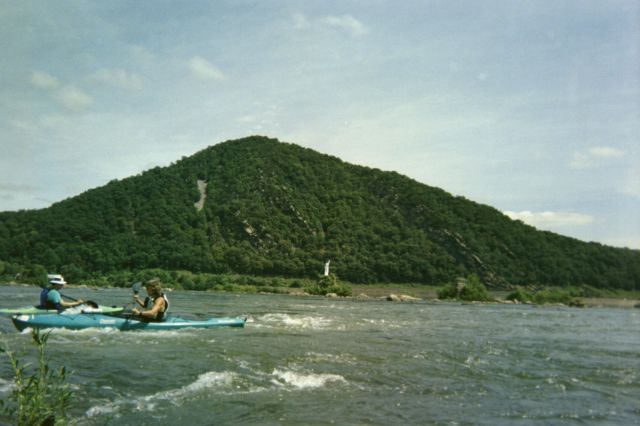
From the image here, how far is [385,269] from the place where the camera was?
11400 cm

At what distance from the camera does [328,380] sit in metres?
10.9

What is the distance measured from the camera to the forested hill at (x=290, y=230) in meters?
95.8

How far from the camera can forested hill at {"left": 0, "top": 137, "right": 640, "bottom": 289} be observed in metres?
95.8

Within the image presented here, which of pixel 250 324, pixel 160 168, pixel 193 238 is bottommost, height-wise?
pixel 250 324

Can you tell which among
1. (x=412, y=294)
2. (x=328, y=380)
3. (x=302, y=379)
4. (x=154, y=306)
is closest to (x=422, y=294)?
(x=412, y=294)

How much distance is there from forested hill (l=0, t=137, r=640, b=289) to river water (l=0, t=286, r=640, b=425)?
73.2 metres

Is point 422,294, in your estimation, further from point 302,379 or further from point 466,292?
point 302,379

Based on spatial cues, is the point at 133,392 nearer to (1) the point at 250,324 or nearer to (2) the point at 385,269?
(1) the point at 250,324

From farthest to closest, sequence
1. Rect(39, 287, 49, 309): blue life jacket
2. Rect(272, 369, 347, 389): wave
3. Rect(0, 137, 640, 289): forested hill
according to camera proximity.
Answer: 1. Rect(0, 137, 640, 289): forested hill
2. Rect(39, 287, 49, 309): blue life jacket
3. Rect(272, 369, 347, 389): wave

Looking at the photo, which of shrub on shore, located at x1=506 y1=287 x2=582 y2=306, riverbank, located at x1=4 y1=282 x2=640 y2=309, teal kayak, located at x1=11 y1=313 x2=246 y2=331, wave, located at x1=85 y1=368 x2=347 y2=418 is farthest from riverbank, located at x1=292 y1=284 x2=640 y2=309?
wave, located at x1=85 y1=368 x2=347 y2=418

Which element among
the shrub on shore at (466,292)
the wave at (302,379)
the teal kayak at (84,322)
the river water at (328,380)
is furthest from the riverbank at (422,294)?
the wave at (302,379)

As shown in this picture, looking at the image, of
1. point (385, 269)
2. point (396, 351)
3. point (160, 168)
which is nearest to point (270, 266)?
point (385, 269)

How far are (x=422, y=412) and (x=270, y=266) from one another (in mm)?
102897

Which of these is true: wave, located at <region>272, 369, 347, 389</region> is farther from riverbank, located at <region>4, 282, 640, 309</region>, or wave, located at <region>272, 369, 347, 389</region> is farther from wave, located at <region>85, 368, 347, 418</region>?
riverbank, located at <region>4, 282, 640, 309</region>
